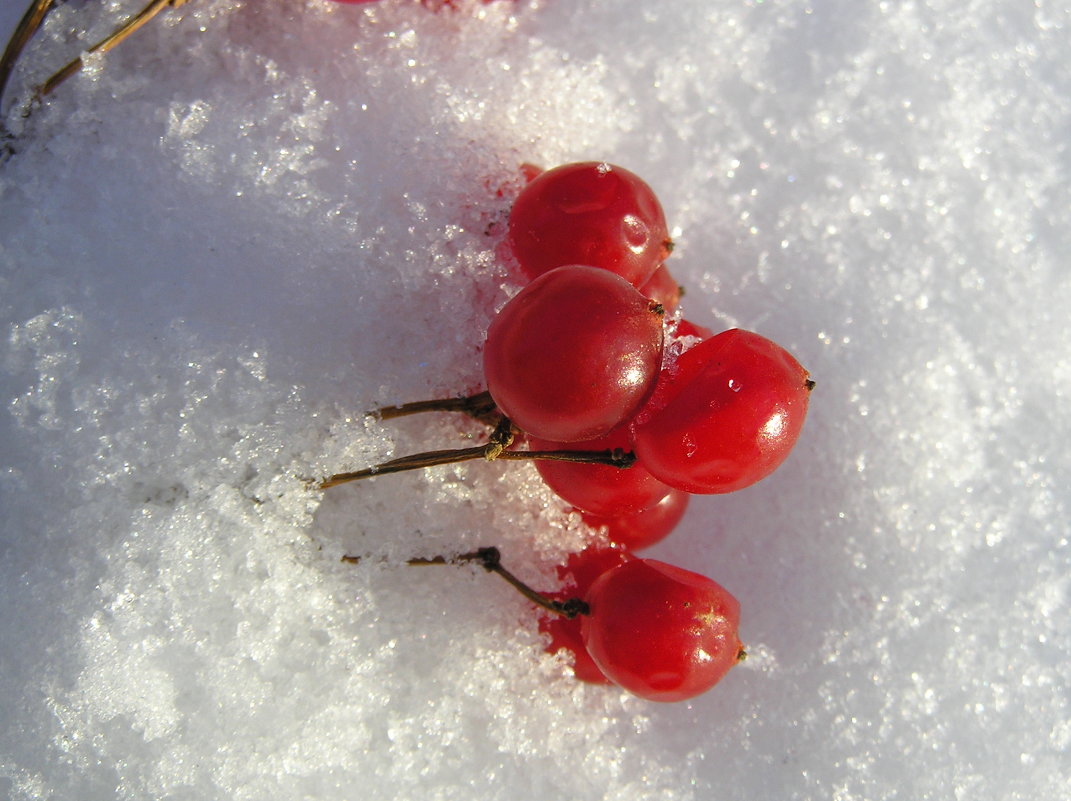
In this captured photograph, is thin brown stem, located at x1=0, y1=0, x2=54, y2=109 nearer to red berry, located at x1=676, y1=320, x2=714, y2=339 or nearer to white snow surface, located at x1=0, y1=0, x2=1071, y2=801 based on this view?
white snow surface, located at x1=0, y1=0, x2=1071, y2=801

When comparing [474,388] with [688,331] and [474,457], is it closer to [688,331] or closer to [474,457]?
[474,457]

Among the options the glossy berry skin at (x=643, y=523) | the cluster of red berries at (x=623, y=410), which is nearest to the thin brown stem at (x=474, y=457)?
the cluster of red berries at (x=623, y=410)

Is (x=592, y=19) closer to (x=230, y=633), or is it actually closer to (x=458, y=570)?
(x=458, y=570)

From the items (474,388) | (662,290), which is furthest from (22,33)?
(662,290)

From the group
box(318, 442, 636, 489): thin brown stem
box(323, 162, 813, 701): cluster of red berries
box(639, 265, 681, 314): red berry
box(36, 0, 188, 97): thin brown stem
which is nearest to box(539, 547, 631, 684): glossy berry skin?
box(323, 162, 813, 701): cluster of red berries

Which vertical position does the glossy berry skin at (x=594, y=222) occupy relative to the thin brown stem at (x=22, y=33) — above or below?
below

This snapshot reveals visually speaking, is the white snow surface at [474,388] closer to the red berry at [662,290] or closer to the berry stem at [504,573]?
the berry stem at [504,573]

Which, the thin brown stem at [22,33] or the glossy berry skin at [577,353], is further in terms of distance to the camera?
the thin brown stem at [22,33]
